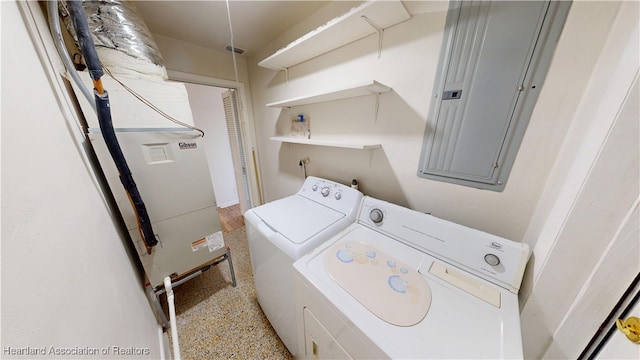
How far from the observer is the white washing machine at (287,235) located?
3.21ft

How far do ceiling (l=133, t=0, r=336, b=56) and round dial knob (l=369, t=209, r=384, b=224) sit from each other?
1559 mm

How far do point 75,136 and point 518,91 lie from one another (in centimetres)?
204

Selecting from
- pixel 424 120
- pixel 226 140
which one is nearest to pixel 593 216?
pixel 424 120

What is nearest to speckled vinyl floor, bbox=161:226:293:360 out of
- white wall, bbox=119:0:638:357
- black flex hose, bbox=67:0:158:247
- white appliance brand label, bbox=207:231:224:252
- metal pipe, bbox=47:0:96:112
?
white appliance brand label, bbox=207:231:224:252

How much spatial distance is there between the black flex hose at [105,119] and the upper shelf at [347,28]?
1023 millimetres

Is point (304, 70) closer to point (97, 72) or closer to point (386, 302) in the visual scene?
point (97, 72)

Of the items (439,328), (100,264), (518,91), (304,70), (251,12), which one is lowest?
(439,328)

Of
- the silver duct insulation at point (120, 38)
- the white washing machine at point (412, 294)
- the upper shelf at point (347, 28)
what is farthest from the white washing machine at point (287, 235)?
the silver duct insulation at point (120, 38)

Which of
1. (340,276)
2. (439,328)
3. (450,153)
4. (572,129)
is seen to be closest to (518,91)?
(572,129)

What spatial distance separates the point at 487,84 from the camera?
0.84 metres

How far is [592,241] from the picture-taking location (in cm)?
57

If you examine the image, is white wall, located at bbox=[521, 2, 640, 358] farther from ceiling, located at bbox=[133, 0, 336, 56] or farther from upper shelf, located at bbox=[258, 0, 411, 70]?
ceiling, located at bbox=[133, 0, 336, 56]

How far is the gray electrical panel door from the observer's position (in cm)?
73

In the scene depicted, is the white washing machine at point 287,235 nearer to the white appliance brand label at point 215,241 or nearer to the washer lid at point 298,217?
the washer lid at point 298,217
